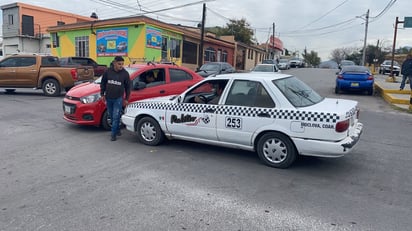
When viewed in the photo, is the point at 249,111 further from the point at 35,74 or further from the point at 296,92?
the point at 35,74

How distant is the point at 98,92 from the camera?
7.38 metres

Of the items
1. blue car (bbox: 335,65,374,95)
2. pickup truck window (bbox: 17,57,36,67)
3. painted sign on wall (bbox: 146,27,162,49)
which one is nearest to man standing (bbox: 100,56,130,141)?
pickup truck window (bbox: 17,57,36,67)

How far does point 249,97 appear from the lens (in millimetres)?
5238

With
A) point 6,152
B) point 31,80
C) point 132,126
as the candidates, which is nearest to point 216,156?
point 132,126

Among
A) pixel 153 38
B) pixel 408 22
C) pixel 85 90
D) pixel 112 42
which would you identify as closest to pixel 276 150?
pixel 85 90

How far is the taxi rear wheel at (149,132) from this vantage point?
20.3ft

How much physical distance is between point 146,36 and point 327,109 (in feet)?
59.1

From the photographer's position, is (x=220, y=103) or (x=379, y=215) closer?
(x=379, y=215)

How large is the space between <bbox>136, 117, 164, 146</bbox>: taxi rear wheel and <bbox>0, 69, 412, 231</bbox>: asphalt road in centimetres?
16

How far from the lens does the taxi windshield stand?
5010mm

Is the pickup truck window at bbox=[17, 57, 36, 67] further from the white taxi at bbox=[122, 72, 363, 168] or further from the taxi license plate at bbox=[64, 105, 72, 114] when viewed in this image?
the white taxi at bbox=[122, 72, 363, 168]

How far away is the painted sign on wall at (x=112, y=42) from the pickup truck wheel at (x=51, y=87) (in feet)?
29.6

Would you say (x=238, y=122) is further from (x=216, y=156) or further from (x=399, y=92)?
(x=399, y=92)

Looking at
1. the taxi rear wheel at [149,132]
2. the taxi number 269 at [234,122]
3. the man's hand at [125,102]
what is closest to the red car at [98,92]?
the man's hand at [125,102]
